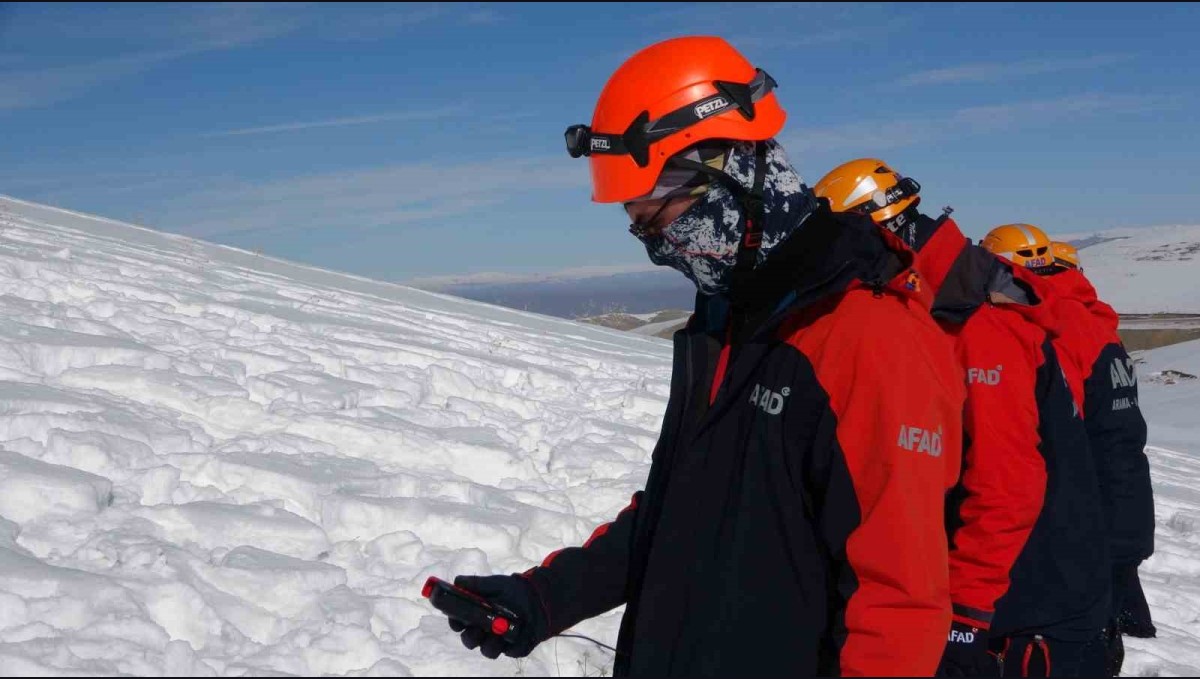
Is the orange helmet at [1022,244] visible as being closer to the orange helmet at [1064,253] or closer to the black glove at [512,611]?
the orange helmet at [1064,253]

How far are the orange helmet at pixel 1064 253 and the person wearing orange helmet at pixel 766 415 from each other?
3.15m

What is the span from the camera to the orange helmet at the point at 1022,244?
15.2 ft

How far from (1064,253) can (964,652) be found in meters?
2.94

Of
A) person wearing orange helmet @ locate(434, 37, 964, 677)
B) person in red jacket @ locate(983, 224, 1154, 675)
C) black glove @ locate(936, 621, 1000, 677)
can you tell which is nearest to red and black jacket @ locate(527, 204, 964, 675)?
person wearing orange helmet @ locate(434, 37, 964, 677)

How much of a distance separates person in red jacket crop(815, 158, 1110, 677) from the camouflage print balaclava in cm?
80

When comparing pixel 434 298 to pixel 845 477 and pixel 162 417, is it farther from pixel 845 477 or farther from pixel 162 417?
pixel 845 477

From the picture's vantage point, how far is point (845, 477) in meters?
1.82

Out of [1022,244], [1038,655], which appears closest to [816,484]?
[1038,655]

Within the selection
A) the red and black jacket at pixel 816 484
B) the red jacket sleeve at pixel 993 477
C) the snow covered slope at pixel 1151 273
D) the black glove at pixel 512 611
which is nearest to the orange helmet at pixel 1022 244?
the red jacket sleeve at pixel 993 477

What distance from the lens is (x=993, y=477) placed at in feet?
9.10

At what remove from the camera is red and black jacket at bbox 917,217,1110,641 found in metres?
2.76

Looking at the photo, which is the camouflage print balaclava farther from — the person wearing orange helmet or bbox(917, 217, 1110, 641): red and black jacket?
bbox(917, 217, 1110, 641): red and black jacket

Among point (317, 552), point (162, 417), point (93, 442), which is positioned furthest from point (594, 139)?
point (162, 417)

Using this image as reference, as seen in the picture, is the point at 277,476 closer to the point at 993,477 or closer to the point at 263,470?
the point at 263,470
